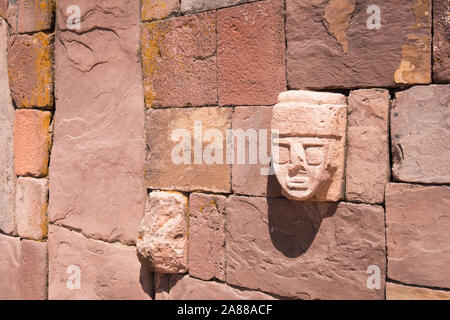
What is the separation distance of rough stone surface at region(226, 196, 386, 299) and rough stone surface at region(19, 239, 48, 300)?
6.30 feet

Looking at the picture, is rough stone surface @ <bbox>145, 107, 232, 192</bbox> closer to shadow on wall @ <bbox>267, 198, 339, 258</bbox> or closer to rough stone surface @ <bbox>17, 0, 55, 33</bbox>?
shadow on wall @ <bbox>267, 198, 339, 258</bbox>

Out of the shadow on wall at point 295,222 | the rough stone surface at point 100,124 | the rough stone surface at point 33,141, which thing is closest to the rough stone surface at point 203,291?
the shadow on wall at point 295,222

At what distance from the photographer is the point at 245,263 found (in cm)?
311

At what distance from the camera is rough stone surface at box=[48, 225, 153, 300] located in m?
3.65

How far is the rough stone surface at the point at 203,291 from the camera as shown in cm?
312

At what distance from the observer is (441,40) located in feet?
7.91

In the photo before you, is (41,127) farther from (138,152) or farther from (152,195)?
(152,195)

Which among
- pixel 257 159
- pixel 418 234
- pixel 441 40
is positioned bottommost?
pixel 418 234

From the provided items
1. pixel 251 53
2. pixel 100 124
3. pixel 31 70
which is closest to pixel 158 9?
pixel 251 53

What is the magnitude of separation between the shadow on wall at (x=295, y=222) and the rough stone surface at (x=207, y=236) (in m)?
0.38

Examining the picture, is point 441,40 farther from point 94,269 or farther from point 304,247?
point 94,269

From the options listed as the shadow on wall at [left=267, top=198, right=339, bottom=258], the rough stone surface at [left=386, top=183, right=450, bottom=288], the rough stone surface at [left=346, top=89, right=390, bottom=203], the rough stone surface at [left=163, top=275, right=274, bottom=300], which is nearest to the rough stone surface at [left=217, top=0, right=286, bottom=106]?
the rough stone surface at [left=346, top=89, right=390, bottom=203]

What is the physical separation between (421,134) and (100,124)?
2363mm

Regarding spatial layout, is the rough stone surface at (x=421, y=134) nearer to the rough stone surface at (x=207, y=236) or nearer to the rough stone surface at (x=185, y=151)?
the rough stone surface at (x=185, y=151)
